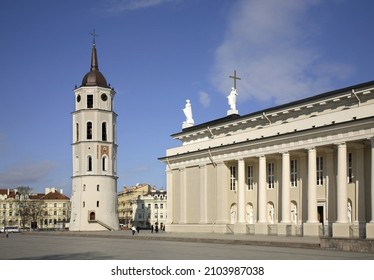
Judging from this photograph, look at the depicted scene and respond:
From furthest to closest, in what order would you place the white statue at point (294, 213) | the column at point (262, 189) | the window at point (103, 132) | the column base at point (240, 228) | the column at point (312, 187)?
the window at point (103, 132) < the column base at point (240, 228) < the column at point (262, 189) < the white statue at point (294, 213) < the column at point (312, 187)

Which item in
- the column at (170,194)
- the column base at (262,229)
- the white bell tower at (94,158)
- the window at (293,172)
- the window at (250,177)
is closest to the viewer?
the window at (293,172)

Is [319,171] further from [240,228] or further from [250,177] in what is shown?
[240,228]

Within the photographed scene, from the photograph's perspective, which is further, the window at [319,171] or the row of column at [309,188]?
the window at [319,171]

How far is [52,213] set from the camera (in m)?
167

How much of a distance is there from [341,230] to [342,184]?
10.2ft

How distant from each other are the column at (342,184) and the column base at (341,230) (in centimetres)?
36

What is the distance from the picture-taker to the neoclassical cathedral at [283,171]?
40281mm

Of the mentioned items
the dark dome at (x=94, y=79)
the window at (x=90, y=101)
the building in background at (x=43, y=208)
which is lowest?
the building in background at (x=43, y=208)

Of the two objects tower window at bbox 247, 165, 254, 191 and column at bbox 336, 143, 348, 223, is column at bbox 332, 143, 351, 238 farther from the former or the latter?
tower window at bbox 247, 165, 254, 191

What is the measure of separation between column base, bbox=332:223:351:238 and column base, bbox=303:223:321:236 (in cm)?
243

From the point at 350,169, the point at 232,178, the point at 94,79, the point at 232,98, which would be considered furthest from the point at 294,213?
the point at 94,79

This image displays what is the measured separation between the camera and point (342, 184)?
3975cm

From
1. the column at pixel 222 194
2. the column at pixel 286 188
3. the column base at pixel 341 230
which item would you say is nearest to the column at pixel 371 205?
the column base at pixel 341 230

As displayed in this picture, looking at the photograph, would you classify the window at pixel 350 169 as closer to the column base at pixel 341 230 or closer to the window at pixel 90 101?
the column base at pixel 341 230
